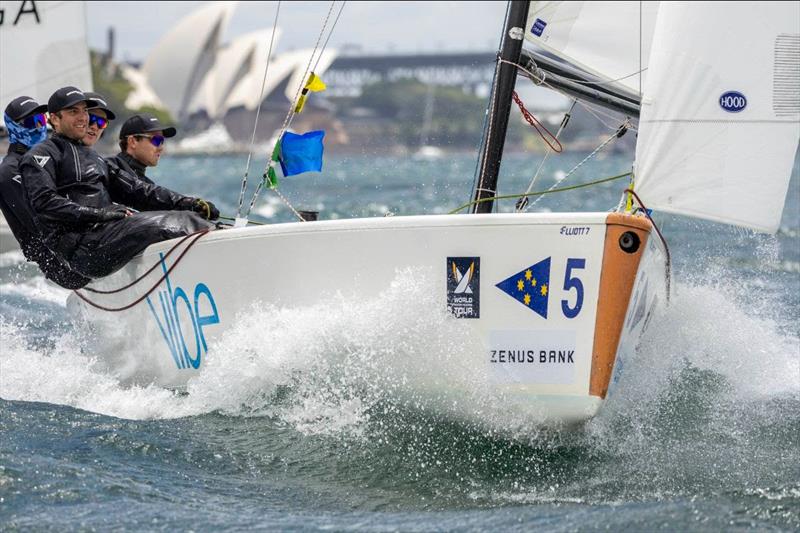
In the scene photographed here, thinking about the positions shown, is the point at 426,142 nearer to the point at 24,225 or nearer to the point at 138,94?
the point at 138,94

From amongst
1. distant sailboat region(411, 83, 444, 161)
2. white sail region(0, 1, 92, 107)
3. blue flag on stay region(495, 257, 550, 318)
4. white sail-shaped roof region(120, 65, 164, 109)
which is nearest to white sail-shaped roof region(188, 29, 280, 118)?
white sail-shaped roof region(120, 65, 164, 109)

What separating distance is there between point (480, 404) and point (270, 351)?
32.1 inches

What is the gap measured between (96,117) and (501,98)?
5.72 feet

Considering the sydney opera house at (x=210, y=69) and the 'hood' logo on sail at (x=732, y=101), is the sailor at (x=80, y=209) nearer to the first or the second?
the 'hood' logo on sail at (x=732, y=101)

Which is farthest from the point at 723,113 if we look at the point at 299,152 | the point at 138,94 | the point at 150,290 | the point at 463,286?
the point at 138,94

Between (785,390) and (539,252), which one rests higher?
(539,252)

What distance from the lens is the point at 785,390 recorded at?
4723 millimetres

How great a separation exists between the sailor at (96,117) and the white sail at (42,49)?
163 inches

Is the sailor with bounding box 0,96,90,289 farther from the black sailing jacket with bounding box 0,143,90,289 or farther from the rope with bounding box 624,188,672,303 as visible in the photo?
the rope with bounding box 624,188,672,303

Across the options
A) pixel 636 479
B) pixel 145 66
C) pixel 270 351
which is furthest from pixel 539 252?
pixel 145 66

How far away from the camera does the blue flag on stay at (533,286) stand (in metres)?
3.68

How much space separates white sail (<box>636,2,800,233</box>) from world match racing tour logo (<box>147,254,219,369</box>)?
1.69 meters

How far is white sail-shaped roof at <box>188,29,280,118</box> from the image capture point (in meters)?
51.2

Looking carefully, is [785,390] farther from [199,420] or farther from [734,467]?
[199,420]
